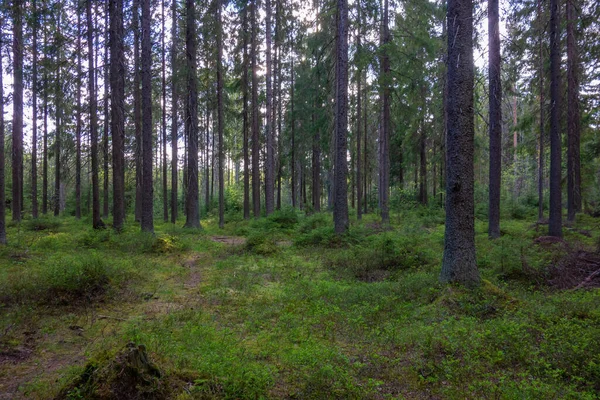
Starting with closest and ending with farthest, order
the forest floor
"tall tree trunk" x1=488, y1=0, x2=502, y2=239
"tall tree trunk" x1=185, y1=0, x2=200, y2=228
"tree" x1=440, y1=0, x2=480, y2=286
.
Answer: the forest floor → "tree" x1=440, y1=0, x2=480, y2=286 → "tall tree trunk" x1=488, y1=0, x2=502, y2=239 → "tall tree trunk" x1=185, y1=0, x2=200, y2=228

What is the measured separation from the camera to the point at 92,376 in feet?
10.4

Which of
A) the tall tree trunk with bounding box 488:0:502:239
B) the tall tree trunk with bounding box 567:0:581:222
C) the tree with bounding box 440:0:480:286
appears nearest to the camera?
the tree with bounding box 440:0:480:286

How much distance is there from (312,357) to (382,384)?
33.4 inches

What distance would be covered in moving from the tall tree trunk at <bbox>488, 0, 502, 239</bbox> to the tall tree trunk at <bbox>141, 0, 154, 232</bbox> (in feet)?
40.0

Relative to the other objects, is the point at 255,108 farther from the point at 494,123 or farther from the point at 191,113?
the point at 494,123

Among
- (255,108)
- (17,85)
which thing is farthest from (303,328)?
(255,108)

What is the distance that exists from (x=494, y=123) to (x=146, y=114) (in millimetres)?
12931

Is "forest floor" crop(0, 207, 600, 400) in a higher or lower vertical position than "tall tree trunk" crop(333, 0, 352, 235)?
lower

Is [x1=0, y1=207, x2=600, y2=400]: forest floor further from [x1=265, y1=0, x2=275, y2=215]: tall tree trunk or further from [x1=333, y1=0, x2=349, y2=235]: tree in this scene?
[x1=265, y1=0, x2=275, y2=215]: tall tree trunk

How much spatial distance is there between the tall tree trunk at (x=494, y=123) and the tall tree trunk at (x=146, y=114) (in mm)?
12204

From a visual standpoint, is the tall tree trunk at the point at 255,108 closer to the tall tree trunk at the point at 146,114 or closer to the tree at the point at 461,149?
the tall tree trunk at the point at 146,114

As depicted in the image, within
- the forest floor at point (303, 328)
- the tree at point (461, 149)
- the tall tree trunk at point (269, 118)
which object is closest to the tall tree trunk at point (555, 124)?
the forest floor at point (303, 328)

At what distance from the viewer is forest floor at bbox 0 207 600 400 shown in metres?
3.56

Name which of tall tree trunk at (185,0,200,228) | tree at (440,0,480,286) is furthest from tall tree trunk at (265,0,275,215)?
tree at (440,0,480,286)
